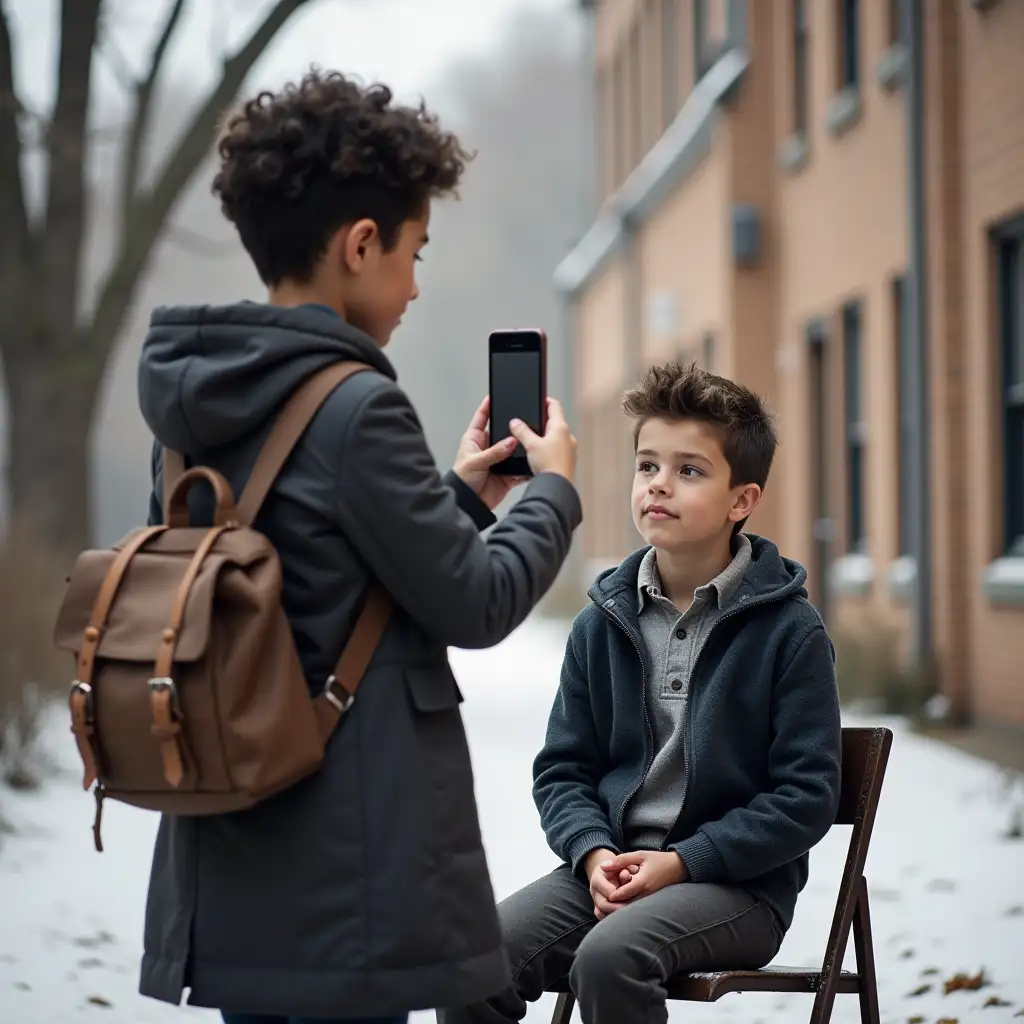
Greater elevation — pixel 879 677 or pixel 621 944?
pixel 621 944

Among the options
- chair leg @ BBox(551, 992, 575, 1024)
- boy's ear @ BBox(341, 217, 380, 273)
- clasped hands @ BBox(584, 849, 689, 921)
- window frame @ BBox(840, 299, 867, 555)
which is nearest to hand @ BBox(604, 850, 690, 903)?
clasped hands @ BBox(584, 849, 689, 921)

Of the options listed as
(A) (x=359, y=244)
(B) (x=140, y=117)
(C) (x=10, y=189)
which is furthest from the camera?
(B) (x=140, y=117)

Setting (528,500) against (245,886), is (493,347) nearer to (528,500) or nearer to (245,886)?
(528,500)

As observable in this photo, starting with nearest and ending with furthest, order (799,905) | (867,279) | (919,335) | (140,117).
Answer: (799,905) < (919,335) < (867,279) < (140,117)

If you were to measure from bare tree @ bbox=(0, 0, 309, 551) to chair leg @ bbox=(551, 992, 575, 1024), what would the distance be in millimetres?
11705

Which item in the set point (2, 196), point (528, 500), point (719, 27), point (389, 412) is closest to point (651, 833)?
point (528, 500)

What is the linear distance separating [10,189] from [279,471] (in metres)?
12.9

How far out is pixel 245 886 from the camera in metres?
2.88

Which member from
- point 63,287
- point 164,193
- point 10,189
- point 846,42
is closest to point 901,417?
point 846,42

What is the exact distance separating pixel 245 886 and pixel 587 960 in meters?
0.77

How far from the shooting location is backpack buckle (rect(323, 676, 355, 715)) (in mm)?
2830

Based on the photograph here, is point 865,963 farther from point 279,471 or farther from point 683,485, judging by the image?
point 279,471

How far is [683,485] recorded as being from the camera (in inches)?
148

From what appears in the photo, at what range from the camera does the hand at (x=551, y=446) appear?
3.14 metres
